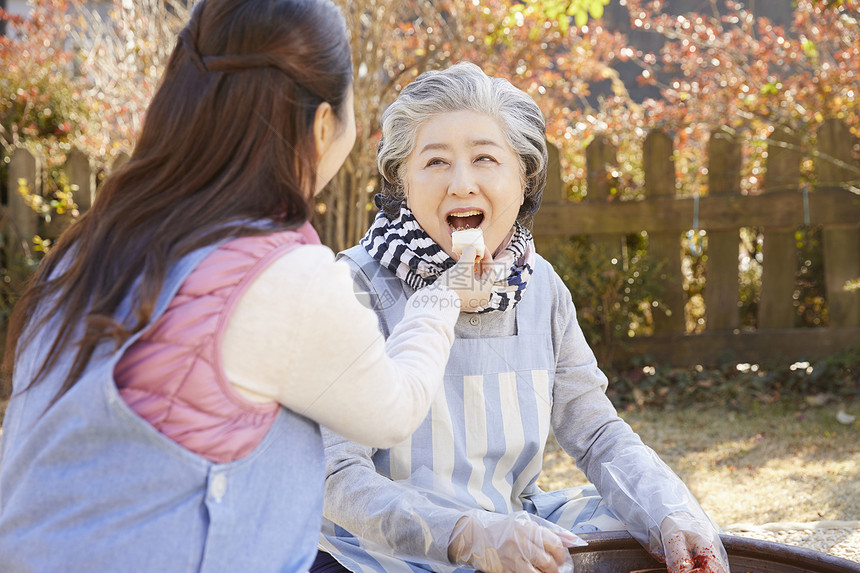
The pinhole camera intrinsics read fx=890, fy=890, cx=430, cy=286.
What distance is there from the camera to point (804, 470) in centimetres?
405

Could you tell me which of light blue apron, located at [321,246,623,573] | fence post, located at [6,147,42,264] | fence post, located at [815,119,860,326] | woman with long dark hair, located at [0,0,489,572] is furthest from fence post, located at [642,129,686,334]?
woman with long dark hair, located at [0,0,489,572]

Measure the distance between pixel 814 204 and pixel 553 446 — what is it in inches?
85.5

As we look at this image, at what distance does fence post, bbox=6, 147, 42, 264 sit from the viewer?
563 centimetres

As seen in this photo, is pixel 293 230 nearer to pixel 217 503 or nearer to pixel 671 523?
pixel 217 503

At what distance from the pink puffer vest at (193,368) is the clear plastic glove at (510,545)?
642mm

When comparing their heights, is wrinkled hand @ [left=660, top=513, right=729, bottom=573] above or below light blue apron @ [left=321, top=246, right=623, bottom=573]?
below

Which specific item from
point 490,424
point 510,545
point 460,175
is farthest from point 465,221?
point 510,545

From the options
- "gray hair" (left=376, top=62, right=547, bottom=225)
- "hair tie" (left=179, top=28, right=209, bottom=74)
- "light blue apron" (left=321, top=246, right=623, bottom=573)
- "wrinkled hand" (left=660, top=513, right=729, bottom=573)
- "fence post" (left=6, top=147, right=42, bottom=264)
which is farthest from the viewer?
"fence post" (left=6, top=147, right=42, bottom=264)

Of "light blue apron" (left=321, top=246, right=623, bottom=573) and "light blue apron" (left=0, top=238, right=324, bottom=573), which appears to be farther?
"light blue apron" (left=321, top=246, right=623, bottom=573)

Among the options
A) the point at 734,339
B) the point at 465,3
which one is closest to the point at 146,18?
the point at 465,3

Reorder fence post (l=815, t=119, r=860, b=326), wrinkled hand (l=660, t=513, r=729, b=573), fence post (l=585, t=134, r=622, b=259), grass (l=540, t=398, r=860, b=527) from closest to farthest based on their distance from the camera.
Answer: wrinkled hand (l=660, t=513, r=729, b=573) → grass (l=540, t=398, r=860, b=527) → fence post (l=815, t=119, r=860, b=326) → fence post (l=585, t=134, r=622, b=259)

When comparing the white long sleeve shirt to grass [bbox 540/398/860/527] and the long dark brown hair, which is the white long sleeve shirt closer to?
the long dark brown hair

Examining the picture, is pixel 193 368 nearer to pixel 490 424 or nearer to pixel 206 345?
pixel 206 345

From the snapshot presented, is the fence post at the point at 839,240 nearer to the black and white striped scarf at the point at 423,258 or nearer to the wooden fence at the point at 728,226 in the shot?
the wooden fence at the point at 728,226
